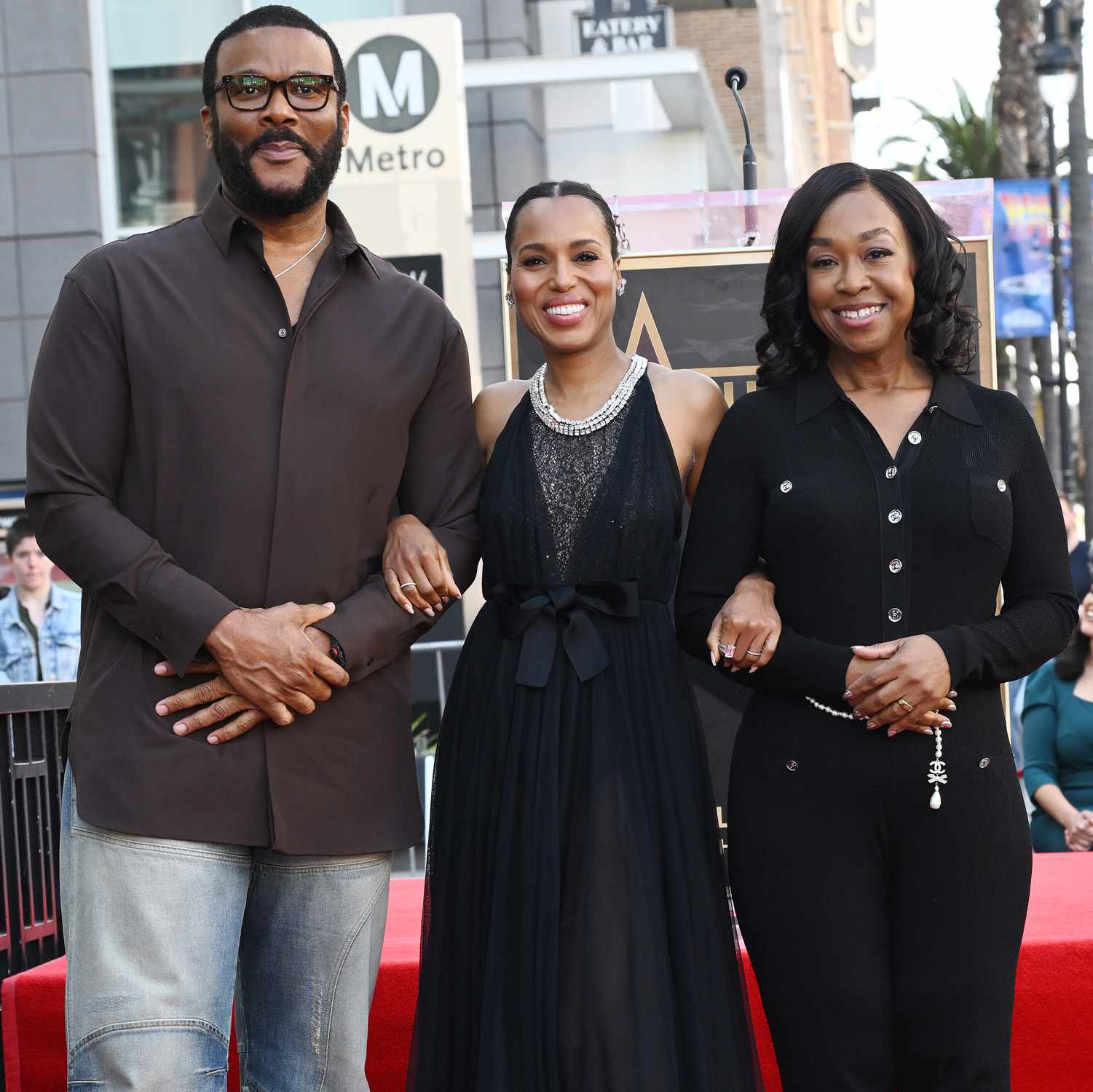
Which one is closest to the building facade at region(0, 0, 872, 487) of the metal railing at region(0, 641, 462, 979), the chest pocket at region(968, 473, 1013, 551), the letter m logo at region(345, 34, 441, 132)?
the letter m logo at region(345, 34, 441, 132)

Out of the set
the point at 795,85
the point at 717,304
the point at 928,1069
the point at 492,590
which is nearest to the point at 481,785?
the point at 492,590

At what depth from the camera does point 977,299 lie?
4715 millimetres

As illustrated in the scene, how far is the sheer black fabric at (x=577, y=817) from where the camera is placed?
3.20m

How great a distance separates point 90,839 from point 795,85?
32654 millimetres

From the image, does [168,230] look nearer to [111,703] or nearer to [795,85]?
[111,703]

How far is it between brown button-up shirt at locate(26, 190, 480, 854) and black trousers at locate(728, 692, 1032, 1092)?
781mm

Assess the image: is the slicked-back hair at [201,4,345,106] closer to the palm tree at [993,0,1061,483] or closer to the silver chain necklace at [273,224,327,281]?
the silver chain necklace at [273,224,327,281]

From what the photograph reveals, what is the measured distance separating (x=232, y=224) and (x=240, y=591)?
729mm

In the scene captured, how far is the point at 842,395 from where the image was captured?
3283 millimetres

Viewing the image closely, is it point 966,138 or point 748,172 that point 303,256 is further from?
point 966,138

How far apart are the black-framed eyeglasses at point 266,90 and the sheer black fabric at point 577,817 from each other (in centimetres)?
85

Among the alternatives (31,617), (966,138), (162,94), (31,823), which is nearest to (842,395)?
(31,823)

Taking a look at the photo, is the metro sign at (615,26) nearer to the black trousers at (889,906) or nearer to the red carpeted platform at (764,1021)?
the red carpeted platform at (764,1021)

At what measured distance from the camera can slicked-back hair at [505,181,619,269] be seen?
3678 mm
